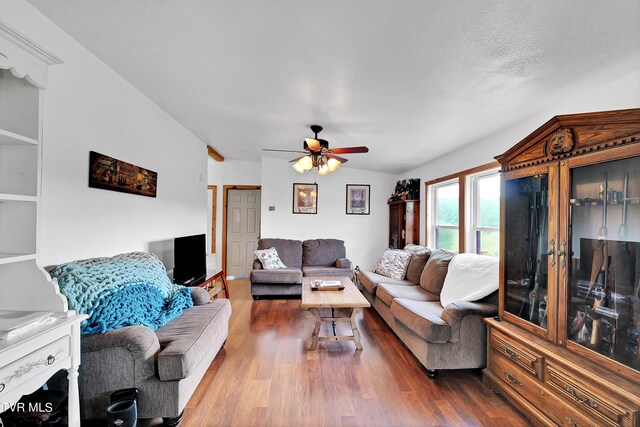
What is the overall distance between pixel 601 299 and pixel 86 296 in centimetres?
306

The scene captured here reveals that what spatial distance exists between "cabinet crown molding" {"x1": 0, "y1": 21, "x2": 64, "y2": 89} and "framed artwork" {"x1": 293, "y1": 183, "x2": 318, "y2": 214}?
430 centimetres

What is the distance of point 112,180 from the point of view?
2.37m

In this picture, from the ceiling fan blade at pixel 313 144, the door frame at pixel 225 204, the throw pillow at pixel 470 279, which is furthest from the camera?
the door frame at pixel 225 204

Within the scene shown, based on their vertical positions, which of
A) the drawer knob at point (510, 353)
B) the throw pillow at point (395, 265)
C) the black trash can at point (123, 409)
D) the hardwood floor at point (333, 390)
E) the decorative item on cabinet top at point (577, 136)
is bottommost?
the hardwood floor at point (333, 390)

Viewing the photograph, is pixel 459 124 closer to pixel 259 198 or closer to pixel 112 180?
pixel 112 180

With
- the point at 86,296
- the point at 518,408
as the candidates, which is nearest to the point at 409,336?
the point at 518,408

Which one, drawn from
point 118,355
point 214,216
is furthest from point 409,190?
point 118,355

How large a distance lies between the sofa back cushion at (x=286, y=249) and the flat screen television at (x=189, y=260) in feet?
4.84

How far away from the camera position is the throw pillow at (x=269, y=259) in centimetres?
461

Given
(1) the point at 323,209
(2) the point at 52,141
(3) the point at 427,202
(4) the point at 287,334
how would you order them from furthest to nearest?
(1) the point at 323,209 < (3) the point at 427,202 < (4) the point at 287,334 < (2) the point at 52,141

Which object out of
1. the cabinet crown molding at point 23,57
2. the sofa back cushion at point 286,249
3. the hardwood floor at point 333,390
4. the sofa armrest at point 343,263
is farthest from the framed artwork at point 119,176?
the sofa armrest at point 343,263

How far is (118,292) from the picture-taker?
1.88m

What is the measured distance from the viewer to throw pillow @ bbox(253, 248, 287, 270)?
181 inches

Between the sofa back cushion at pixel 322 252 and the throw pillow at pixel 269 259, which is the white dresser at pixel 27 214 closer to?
the throw pillow at pixel 269 259
